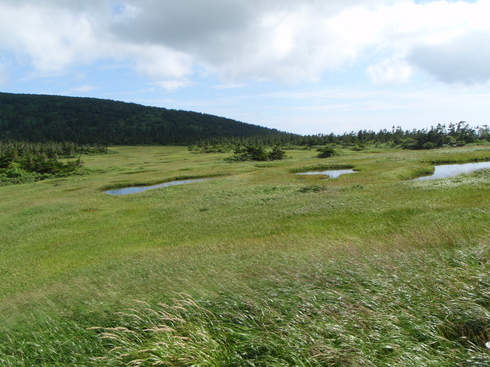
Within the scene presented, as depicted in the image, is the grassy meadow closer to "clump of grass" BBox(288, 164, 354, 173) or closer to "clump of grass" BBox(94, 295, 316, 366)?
"clump of grass" BBox(94, 295, 316, 366)

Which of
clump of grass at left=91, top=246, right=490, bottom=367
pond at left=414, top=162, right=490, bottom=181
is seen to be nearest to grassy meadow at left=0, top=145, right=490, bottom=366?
clump of grass at left=91, top=246, right=490, bottom=367

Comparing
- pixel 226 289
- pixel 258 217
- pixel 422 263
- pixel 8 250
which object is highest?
pixel 422 263

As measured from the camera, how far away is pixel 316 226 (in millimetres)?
23328

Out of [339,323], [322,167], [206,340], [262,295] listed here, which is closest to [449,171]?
[322,167]

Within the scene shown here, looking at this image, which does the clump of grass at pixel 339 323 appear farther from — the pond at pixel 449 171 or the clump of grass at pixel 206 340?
the pond at pixel 449 171

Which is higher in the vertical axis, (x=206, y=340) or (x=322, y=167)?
(x=206, y=340)

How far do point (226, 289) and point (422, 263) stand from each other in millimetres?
6058

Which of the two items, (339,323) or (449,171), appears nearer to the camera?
(339,323)

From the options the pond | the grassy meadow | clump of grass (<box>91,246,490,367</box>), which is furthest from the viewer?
the pond

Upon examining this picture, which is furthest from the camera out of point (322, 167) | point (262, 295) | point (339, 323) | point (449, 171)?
point (322, 167)

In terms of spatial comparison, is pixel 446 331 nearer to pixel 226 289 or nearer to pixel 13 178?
pixel 226 289

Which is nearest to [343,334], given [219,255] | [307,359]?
[307,359]

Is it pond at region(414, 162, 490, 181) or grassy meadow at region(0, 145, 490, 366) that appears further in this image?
pond at region(414, 162, 490, 181)

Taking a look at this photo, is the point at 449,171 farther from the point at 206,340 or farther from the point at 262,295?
the point at 206,340
